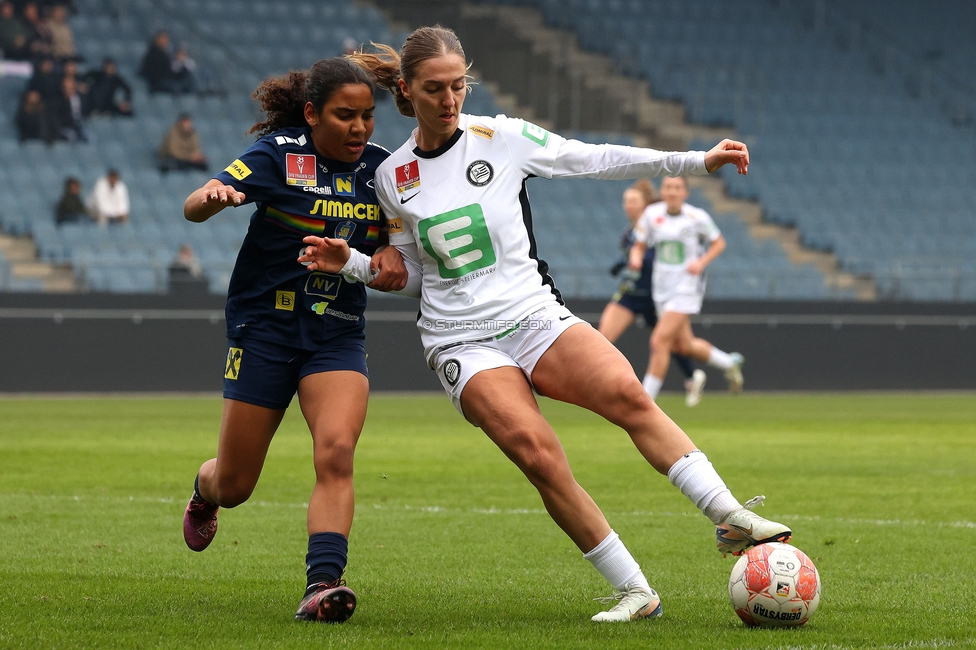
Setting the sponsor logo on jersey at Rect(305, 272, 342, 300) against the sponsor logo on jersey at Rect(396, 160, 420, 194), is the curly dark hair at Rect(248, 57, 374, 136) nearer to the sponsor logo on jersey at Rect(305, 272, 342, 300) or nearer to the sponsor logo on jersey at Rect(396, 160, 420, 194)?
the sponsor logo on jersey at Rect(396, 160, 420, 194)

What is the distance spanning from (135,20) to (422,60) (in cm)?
1959

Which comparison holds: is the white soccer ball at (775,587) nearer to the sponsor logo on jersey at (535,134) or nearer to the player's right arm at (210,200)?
the sponsor logo on jersey at (535,134)

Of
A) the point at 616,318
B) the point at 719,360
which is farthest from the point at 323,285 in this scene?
the point at 719,360

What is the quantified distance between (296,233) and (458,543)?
2138 millimetres

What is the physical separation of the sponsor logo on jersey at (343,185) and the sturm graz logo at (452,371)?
82 cm

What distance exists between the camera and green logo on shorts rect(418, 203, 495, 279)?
4.95m

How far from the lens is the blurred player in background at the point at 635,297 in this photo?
51.3ft

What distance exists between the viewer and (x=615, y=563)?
188 inches

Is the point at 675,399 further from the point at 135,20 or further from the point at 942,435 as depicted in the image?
the point at 135,20

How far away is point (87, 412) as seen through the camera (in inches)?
584

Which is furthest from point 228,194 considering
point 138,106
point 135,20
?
point 135,20

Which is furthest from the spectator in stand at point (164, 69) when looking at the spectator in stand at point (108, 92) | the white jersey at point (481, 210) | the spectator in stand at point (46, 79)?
the white jersey at point (481, 210)

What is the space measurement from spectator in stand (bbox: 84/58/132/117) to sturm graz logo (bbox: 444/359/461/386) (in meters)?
17.7

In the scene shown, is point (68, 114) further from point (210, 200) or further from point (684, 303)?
point (210, 200)
